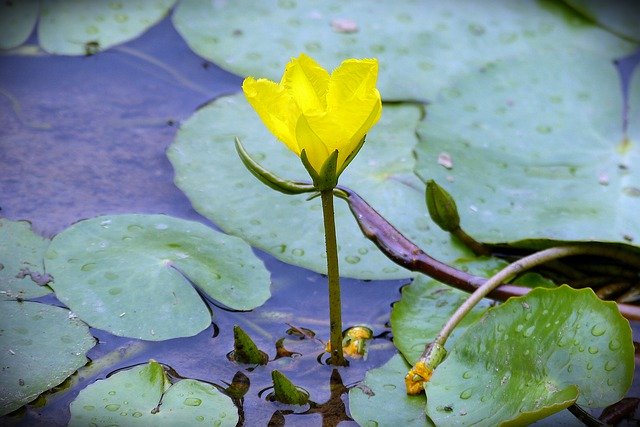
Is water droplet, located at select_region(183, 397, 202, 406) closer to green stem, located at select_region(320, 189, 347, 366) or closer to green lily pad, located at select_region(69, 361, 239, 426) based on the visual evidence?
green lily pad, located at select_region(69, 361, 239, 426)

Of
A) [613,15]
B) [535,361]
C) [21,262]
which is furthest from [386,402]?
[613,15]

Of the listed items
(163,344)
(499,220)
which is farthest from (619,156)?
(163,344)

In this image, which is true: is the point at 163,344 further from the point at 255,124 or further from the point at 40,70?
the point at 40,70

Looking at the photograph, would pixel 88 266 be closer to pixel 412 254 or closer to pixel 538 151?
pixel 412 254

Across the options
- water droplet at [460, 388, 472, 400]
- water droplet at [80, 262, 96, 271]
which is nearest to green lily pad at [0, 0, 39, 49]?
water droplet at [80, 262, 96, 271]

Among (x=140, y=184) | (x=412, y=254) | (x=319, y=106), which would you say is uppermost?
(x=319, y=106)

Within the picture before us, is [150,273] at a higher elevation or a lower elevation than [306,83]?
lower
